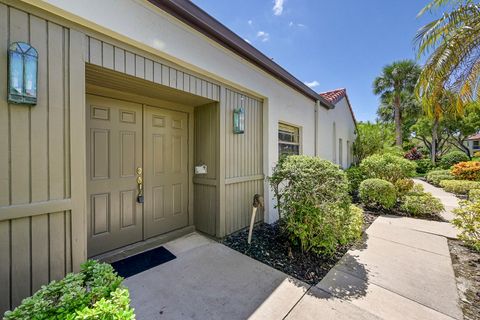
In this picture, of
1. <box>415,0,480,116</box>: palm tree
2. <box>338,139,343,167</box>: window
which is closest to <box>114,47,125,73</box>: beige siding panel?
<box>415,0,480,116</box>: palm tree

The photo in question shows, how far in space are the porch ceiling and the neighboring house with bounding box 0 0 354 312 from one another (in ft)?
0.09

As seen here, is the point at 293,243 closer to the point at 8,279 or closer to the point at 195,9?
the point at 8,279

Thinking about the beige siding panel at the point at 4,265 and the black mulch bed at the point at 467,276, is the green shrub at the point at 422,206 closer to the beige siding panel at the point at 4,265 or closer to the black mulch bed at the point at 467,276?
the black mulch bed at the point at 467,276

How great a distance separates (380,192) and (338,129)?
512 cm

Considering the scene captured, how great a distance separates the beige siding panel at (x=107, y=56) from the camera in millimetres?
2402

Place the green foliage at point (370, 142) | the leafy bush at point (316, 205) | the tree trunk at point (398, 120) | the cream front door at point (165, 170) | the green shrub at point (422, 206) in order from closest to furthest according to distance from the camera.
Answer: the leafy bush at point (316, 205) → the cream front door at point (165, 170) → the green shrub at point (422, 206) → the green foliage at point (370, 142) → the tree trunk at point (398, 120)

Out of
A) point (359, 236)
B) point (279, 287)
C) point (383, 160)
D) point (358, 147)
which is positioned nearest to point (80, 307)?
point (279, 287)

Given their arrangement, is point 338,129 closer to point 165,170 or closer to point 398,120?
point 165,170

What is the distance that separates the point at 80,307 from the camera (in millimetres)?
1304

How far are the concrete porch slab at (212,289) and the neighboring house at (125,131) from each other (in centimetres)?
80

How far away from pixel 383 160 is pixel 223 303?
699 centimetres

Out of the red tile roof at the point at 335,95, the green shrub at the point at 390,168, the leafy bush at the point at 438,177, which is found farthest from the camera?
the leafy bush at the point at 438,177

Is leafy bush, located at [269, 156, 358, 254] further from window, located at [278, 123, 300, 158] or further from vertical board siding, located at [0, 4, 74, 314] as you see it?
vertical board siding, located at [0, 4, 74, 314]

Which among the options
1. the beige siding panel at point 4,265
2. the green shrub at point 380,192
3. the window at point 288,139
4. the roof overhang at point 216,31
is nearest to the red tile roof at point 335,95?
the window at point 288,139
